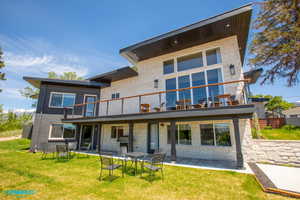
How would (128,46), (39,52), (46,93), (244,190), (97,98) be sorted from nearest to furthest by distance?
(244,190) < (128,46) < (46,93) < (97,98) < (39,52)

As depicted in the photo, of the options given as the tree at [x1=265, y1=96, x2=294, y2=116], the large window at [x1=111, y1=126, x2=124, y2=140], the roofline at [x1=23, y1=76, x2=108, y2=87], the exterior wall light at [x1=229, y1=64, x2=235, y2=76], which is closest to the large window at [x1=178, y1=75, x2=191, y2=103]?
the exterior wall light at [x1=229, y1=64, x2=235, y2=76]

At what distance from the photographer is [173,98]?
949 cm

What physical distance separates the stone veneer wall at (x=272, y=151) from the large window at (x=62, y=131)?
1371cm

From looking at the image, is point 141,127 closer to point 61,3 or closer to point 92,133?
point 92,133

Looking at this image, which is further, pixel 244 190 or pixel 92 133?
pixel 92 133

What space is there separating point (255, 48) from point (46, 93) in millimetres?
17509

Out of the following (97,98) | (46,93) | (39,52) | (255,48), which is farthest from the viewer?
(39,52)

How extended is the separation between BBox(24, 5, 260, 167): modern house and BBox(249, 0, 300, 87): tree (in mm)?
920

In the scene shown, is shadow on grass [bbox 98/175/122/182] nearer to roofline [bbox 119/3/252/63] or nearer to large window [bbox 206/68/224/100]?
large window [bbox 206/68/224/100]

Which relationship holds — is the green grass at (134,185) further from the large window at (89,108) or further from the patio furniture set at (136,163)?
the large window at (89,108)

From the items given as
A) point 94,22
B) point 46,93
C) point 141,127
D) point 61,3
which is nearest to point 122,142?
point 141,127

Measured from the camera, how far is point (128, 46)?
10742mm

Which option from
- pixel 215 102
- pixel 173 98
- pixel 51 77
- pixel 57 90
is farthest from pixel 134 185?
pixel 51 77

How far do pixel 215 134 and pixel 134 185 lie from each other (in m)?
5.80
